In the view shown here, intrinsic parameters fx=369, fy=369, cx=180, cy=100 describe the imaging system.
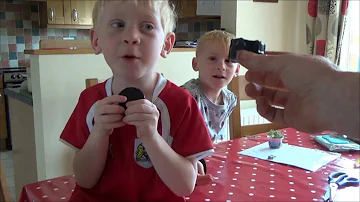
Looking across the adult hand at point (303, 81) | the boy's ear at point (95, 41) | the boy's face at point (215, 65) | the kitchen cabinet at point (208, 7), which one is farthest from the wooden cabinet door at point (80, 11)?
the adult hand at point (303, 81)

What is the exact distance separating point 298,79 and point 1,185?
3.24 feet

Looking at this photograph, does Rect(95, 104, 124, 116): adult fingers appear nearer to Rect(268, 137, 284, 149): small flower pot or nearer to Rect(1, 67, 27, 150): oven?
Rect(268, 137, 284, 149): small flower pot

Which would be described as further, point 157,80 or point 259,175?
point 259,175

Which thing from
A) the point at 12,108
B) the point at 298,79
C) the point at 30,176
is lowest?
the point at 30,176

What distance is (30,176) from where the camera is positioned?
2.34m

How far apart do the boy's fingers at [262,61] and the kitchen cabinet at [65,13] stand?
13.9ft

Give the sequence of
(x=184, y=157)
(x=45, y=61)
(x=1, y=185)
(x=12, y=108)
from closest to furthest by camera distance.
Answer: (x=184, y=157) → (x=1, y=185) → (x=45, y=61) → (x=12, y=108)

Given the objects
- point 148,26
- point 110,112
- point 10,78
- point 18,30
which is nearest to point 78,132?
point 110,112

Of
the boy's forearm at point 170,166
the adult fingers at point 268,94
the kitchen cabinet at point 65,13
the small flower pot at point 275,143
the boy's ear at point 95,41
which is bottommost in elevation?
the small flower pot at point 275,143

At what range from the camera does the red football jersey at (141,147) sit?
36.3 inches

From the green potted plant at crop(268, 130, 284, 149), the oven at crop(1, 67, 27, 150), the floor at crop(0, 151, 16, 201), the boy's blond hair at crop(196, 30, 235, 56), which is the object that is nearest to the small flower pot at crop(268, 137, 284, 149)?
the green potted plant at crop(268, 130, 284, 149)

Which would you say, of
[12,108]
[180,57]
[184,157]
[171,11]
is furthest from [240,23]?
[184,157]

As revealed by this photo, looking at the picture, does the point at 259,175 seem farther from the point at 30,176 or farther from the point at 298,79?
the point at 30,176

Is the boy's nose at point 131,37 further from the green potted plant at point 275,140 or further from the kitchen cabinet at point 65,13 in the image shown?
the kitchen cabinet at point 65,13
